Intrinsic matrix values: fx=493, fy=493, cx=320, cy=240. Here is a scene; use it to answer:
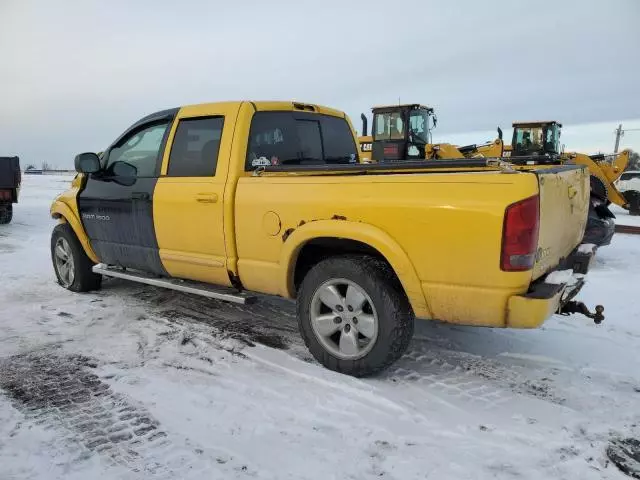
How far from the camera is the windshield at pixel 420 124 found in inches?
560

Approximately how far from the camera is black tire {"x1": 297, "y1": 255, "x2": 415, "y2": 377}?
3.24 meters

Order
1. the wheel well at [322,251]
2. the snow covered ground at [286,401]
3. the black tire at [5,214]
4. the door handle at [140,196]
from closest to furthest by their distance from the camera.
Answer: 1. the snow covered ground at [286,401]
2. the wheel well at [322,251]
3. the door handle at [140,196]
4. the black tire at [5,214]

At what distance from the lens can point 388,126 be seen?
14.4 m

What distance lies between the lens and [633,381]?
3441mm

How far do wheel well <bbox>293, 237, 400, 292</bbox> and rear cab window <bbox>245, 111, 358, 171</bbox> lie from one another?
0.83 m

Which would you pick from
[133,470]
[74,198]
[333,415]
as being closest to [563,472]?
[333,415]

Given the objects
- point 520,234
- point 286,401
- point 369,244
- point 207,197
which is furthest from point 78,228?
point 520,234

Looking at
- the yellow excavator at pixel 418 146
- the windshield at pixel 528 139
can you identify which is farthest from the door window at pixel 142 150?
the windshield at pixel 528 139

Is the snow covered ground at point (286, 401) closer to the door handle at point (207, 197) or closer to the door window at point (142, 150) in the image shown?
the door handle at point (207, 197)

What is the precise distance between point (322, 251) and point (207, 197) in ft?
3.45

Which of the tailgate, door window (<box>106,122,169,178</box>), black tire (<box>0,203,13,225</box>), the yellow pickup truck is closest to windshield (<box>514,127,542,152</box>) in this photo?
the yellow pickup truck

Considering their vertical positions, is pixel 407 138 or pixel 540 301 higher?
pixel 407 138

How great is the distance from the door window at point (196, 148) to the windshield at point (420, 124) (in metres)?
10.6

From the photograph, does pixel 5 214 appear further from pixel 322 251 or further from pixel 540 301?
pixel 540 301
